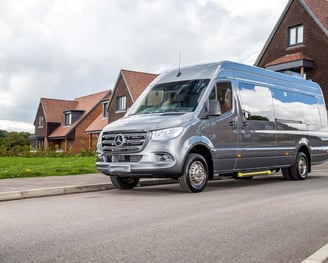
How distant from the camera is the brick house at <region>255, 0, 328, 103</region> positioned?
3109 cm

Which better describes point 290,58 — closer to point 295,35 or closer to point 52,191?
point 295,35

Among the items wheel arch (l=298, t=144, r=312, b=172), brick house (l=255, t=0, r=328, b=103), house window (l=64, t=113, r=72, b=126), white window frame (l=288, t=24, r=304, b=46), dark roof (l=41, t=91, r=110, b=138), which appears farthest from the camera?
house window (l=64, t=113, r=72, b=126)

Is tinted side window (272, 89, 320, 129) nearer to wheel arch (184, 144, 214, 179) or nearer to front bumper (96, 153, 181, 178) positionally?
wheel arch (184, 144, 214, 179)

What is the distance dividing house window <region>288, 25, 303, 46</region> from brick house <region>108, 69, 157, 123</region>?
13327mm

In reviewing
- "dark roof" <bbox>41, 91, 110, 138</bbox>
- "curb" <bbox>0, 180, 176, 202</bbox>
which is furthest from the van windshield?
"dark roof" <bbox>41, 91, 110, 138</bbox>

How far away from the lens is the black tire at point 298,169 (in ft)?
43.7

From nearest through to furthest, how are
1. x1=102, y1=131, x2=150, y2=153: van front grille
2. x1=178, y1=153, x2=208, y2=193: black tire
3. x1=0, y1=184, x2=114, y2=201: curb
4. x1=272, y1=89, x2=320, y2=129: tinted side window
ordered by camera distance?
x1=0, y1=184, x2=114, y2=201: curb, x1=102, y1=131, x2=150, y2=153: van front grille, x1=178, y1=153, x2=208, y2=193: black tire, x1=272, y1=89, x2=320, y2=129: tinted side window

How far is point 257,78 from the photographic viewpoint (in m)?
11.9

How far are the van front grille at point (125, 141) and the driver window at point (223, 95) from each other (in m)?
1.91

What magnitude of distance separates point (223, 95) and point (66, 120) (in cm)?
4761

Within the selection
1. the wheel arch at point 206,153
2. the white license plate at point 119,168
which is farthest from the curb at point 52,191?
the wheel arch at point 206,153

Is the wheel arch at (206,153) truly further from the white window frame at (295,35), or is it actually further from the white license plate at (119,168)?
the white window frame at (295,35)

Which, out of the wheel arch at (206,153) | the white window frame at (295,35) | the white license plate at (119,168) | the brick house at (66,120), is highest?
the white window frame at (295,35)

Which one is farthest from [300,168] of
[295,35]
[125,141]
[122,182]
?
[295,35]
